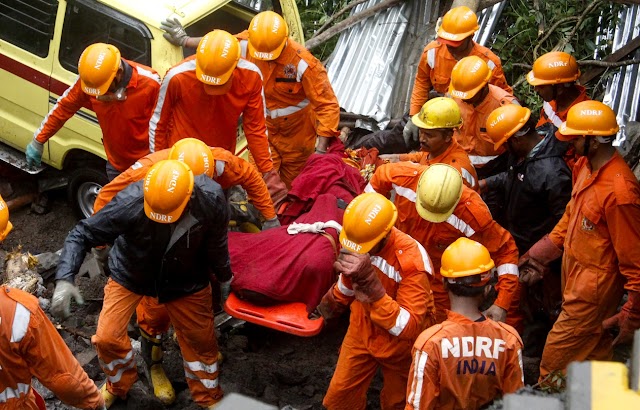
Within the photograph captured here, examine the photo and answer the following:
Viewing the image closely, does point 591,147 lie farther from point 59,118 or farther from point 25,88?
point 25,88

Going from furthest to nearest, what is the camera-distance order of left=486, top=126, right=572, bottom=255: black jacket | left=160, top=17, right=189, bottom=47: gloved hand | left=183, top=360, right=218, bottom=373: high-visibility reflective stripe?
left=160, top=17, right=189, bottom=47: gloved hand, left=486, top=126, right=572, bottom=255: black jacket, left=183, top=360, right=218, bottom=373: high-visibility reflective stripe

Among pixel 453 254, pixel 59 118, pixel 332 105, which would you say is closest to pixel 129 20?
→ pixel 59 118

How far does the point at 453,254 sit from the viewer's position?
168 inches

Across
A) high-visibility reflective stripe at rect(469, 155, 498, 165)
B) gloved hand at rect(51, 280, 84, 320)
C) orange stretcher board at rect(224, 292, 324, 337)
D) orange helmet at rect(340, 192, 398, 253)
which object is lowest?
orange stretcher board at rect(224, 292, 324, 337)

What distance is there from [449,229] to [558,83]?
63.9 inches

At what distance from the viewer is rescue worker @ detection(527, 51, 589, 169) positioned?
5855mm

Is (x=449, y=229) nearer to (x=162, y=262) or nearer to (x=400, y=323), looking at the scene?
(x=400, y=323)

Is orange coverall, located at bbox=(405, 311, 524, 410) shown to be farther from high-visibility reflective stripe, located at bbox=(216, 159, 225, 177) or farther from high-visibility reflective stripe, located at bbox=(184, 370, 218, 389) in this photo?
high-visibility reflective stripe, located at bbox=(216, 159, 225, 177)

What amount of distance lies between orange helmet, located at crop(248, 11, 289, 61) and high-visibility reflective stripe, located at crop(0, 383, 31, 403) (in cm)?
328

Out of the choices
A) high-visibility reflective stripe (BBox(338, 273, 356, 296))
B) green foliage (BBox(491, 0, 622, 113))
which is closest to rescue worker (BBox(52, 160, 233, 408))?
high-visibility reflective stripe (BBox(338, 273, 356, 296))

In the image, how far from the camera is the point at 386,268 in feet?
15.0

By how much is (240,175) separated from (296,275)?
32.6 inches

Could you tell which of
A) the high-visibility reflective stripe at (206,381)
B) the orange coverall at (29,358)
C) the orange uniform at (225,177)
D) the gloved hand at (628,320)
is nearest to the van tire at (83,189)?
the orange uniform at (225,177)

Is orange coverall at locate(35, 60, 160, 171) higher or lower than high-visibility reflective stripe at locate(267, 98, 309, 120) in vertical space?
higher
